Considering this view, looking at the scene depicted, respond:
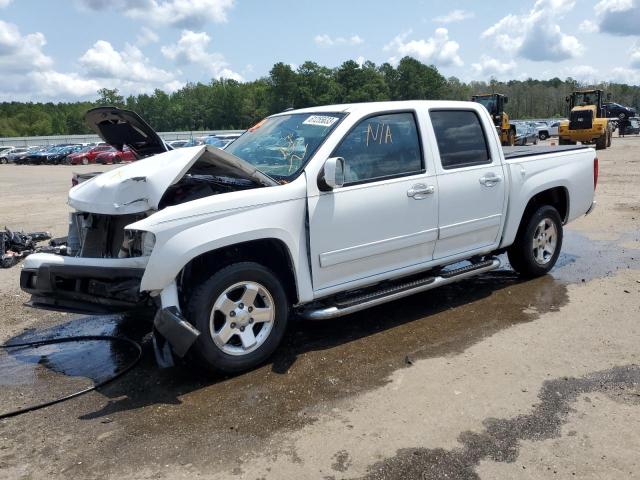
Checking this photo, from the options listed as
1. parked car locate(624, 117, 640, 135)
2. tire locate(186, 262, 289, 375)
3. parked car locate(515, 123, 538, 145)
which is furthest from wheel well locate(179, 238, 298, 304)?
parked car locate(624, 117, 640, 135)

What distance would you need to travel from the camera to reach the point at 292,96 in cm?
11319

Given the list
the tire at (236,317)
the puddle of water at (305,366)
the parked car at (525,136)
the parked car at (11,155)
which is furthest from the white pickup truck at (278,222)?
the parked car at (11,155)

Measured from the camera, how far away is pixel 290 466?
10.3 feet

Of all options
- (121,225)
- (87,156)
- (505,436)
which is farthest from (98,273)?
(87,156)

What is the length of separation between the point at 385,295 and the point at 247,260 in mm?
1228

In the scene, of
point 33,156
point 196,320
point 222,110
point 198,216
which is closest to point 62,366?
point 196,320

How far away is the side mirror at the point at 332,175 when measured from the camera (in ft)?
14.0

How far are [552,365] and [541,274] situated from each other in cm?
248

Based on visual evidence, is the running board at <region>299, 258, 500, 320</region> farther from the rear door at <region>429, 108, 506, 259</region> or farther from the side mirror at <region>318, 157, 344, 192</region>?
the side mirror at <region>318, 157, 344, 192</region>

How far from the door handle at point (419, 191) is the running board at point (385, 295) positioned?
76 cm

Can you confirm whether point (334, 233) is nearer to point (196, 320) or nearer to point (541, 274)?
point (196, 320)

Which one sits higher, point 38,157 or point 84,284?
point 38,157

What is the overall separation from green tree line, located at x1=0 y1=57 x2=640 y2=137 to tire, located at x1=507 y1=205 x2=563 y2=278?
85.7m

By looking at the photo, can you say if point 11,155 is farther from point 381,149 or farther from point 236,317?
point 236,317
